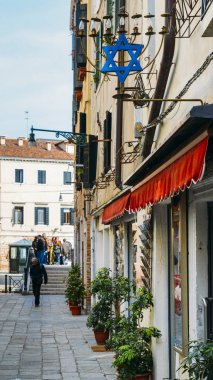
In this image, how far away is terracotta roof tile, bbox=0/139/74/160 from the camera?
67000 millimetres

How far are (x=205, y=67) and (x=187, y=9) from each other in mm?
1132

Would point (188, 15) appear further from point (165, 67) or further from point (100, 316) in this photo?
point (100, 316)

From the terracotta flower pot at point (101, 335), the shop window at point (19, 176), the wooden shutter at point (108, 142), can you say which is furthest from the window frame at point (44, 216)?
the terracotta flower pot at point (101, 335)

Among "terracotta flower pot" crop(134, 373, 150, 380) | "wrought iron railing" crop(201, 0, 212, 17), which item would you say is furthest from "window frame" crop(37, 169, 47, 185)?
"wrought iron railing" crop(201, 0, 212, 17)

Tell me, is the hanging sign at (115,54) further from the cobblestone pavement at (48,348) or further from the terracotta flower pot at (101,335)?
the terracotta flower pot at (101,335)

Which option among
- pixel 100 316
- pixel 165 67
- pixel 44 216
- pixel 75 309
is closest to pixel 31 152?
pixel 44 216

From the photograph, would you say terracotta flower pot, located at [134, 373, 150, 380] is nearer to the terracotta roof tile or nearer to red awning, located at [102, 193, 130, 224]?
red awning, located at [102, 193, 130, 224]

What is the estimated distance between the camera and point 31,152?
6781 cm

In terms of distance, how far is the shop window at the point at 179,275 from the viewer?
7.28m

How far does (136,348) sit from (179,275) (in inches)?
64.2

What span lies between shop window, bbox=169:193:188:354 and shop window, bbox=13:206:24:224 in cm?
5614

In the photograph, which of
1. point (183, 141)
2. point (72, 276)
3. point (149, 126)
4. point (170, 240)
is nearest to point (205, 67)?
point (183, 141)

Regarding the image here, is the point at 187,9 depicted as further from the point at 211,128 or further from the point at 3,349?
the point at 3,349

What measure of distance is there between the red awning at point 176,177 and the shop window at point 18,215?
2248 inches
